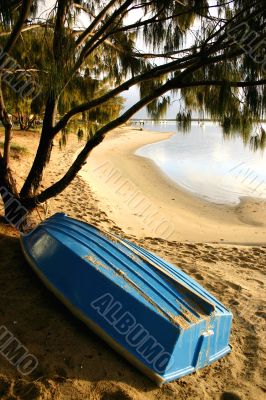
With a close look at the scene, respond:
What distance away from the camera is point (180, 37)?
341cm

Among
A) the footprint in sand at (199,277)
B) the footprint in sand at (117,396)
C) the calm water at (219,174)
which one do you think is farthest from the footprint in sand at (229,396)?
the calm water at (219,174)

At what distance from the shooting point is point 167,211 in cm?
751

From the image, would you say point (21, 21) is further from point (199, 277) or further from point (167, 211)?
point (167, 211)

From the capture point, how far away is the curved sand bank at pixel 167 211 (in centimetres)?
606

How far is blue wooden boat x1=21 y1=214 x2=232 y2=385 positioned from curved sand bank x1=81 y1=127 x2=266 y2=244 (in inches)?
109

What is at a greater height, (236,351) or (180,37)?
(180,37)

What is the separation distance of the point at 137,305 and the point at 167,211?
5.31 metres

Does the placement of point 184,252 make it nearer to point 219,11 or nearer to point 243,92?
point 243,92

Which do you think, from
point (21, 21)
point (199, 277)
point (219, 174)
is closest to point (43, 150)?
point (21, 21)

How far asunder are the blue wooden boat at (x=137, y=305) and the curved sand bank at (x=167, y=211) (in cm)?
278

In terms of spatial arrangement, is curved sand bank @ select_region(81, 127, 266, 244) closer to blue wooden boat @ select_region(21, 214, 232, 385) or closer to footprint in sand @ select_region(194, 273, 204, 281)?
footprint in sand @ select_region(194, 273, 204, 281)

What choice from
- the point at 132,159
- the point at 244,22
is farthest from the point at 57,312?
the point at 132,159

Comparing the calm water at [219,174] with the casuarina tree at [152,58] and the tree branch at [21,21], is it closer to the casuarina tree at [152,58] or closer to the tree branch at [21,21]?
the casuarina tree at [152,58]

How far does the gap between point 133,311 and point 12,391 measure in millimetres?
782
